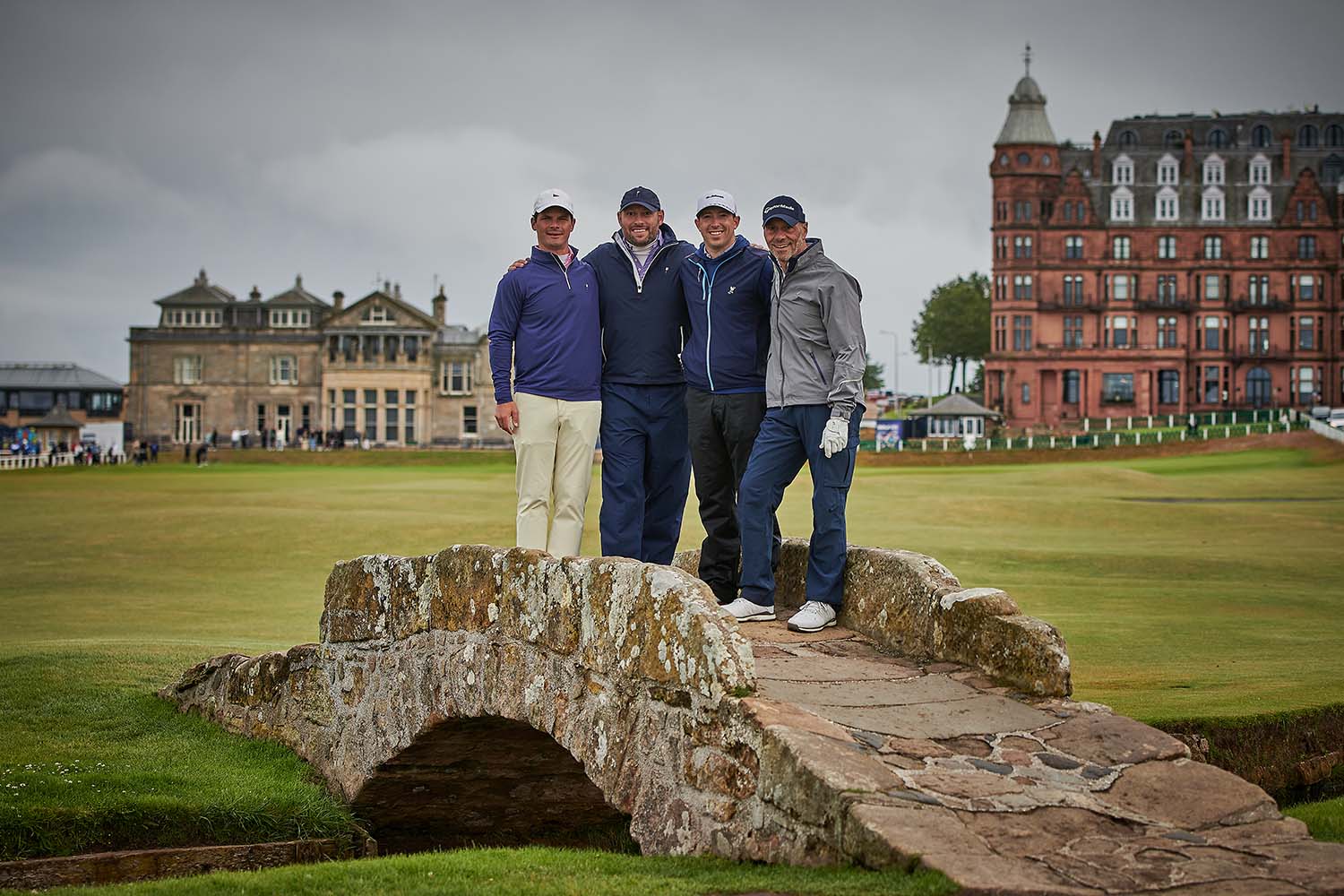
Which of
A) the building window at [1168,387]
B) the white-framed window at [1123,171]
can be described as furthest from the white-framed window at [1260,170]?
the building window at [1168,387]

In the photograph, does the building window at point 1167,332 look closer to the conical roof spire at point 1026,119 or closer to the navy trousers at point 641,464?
the conical roof spire at point 1026,119

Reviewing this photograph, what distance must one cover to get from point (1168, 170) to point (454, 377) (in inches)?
1961

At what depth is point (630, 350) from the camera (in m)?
10.3

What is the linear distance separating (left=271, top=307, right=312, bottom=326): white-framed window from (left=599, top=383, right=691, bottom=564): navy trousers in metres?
93.8

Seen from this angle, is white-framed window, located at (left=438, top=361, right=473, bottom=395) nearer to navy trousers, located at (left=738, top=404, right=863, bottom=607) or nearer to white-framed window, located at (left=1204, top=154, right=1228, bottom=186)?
white-framed window, located at (left=1204, top=154, right=1228, bottom=186)

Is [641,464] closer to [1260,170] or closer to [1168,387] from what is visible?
[1168,387]

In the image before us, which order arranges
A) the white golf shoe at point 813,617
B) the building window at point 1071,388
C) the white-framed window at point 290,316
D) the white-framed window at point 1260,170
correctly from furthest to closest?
1. the white-framed window at point 290,316
2. the building window at point 1071,388
3. the white-framed window at point 1260,170
4. the white golf shoe at point 813,617

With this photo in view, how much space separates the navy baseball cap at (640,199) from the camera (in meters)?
10.1

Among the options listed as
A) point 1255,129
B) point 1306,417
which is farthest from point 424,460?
point 1255,129

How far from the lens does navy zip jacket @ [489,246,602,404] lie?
10156 millimetres

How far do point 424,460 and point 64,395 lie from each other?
4446cm

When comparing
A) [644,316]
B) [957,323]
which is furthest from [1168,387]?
[644,316]

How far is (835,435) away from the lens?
902cm

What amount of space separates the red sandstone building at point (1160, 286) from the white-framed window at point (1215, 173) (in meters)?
0.10
